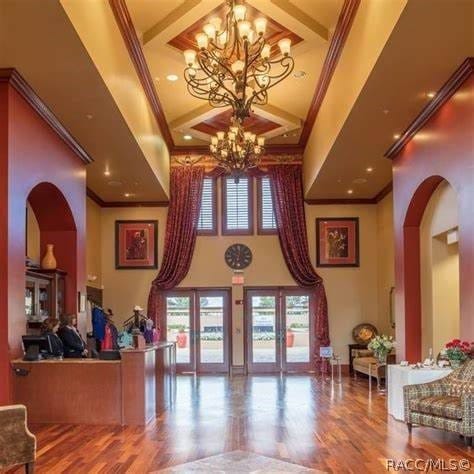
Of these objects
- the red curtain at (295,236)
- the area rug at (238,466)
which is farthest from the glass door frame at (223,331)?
the area rug at (238,466)

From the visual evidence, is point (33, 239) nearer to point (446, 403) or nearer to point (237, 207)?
point (237, 207)

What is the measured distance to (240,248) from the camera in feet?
50.4

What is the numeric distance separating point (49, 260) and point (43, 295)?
56 centimetres

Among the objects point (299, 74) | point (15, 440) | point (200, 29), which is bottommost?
point (15, 440)

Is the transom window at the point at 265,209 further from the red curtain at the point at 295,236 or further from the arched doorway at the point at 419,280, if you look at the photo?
the arched doorway at the point at 419,280

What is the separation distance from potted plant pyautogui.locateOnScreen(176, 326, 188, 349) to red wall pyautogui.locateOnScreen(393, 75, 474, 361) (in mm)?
6436

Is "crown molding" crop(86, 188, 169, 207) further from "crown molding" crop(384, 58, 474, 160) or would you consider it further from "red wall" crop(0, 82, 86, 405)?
"red wall" crop(0, 82, 86, 405)

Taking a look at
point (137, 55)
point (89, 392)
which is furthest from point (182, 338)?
point (137, 55)

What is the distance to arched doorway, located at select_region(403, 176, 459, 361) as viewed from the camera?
9.65 metres

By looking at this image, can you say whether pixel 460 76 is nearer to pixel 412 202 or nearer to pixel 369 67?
pixel 369 67

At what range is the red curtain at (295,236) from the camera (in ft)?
49.6

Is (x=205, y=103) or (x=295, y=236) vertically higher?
(x=205, y=103)

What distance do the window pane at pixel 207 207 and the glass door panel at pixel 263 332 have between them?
77.9 inches

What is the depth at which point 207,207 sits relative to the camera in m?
15.5
